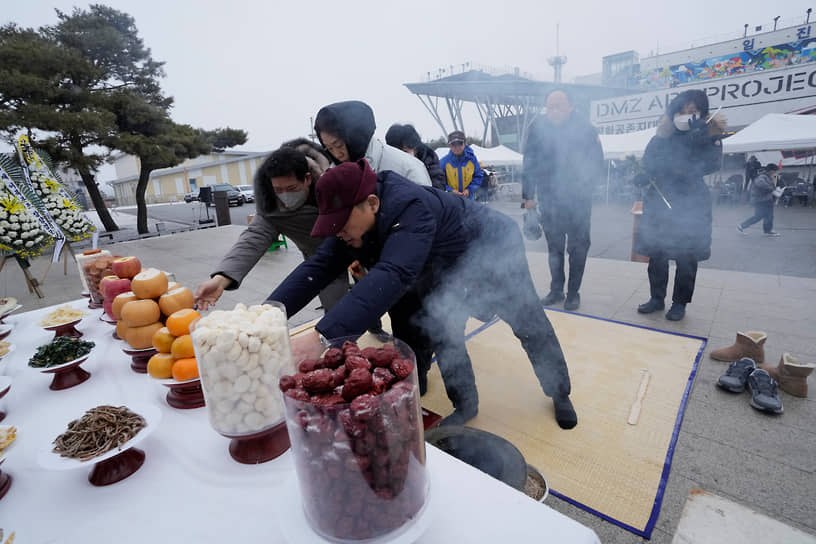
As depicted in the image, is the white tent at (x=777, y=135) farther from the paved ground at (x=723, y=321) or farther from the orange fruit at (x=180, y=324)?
the orange fruit at (x=180, y=324)

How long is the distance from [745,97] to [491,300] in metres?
16.8

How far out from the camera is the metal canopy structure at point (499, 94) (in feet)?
83.6

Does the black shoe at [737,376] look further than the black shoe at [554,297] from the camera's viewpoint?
No

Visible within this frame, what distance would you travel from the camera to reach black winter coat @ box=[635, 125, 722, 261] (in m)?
3.14

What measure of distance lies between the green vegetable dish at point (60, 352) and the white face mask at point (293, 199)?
1.04 meters

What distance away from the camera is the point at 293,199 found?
213cm

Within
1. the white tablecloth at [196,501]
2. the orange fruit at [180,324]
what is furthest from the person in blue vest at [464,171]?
the white tablecloth at [196,501]

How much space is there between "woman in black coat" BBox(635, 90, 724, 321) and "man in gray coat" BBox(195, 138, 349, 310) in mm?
2777

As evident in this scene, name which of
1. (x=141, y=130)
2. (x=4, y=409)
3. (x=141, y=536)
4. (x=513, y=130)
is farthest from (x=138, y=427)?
(x=513, y=130)

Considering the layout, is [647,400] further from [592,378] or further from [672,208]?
[672,208]

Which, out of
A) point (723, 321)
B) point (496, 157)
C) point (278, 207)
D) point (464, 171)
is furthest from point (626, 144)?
point (278, 207)

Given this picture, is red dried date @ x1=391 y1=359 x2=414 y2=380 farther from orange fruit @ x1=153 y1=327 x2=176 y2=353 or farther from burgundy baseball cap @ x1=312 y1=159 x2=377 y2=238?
orange fruit @ x1=153 y1=327 x2=176 y2=353

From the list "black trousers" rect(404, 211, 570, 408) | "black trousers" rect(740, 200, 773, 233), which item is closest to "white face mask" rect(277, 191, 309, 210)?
"black trousers" rect(404, 211, 570, 408)

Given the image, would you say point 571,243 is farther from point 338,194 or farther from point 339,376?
point 339,376
